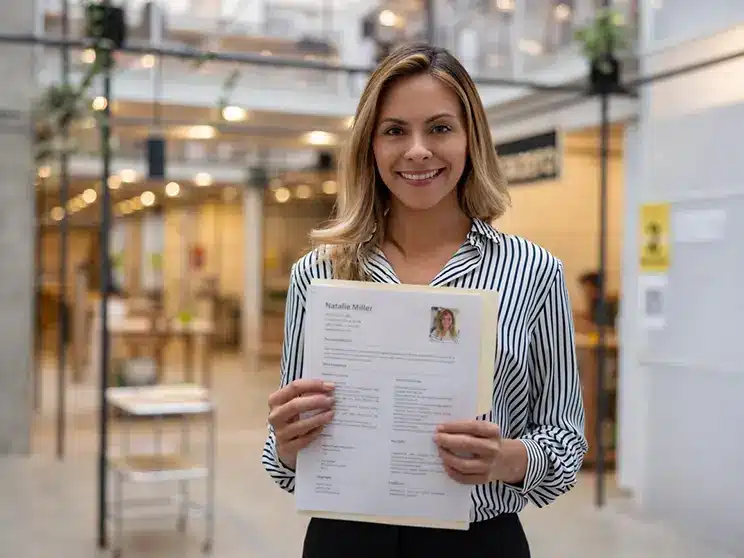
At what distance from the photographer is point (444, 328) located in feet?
4.21

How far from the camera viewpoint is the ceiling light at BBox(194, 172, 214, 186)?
1648cm

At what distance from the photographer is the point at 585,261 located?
10.0 metres

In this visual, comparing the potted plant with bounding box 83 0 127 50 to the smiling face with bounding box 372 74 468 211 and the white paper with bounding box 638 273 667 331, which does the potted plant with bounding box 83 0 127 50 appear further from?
the smiling face with bounding box 372 74 468 211

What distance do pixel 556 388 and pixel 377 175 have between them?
429 mm

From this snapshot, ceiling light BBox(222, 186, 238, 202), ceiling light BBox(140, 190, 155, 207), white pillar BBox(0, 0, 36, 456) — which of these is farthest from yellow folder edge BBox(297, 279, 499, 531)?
ceiling light BBox(140, 190, 155, 207)

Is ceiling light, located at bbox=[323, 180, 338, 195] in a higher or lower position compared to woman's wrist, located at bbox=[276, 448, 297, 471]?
higher

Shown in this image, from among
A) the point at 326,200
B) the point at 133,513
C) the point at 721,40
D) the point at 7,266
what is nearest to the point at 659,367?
the point at 721,40

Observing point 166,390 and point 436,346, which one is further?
point 166,390

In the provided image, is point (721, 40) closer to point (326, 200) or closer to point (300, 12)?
point (300, 12)

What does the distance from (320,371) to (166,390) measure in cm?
452

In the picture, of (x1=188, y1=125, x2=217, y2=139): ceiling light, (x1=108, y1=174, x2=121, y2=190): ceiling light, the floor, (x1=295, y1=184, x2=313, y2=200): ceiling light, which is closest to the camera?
the floor

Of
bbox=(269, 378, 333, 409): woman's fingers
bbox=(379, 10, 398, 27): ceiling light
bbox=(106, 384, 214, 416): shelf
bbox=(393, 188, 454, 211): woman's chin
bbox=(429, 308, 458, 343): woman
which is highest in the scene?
bbox=(379, 10, 398, 27): ceiling light

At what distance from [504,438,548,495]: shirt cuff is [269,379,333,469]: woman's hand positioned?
290 mm

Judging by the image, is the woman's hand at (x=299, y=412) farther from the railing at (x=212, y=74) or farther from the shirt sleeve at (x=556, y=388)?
the railing at (x=212, y=74)
